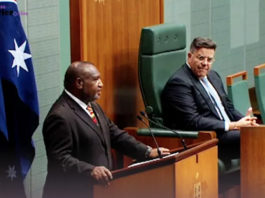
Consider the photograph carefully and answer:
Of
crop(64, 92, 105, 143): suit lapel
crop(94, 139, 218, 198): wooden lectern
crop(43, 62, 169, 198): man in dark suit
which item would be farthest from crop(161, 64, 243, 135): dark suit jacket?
crop(94, 139, 218, 198): wooden lectern

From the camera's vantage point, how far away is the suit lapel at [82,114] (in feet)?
13.6

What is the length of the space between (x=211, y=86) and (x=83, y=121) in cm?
148

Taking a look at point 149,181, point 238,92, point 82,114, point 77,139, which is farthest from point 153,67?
point 149,181

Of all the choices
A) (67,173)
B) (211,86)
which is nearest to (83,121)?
(67,173)

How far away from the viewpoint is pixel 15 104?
163 inches

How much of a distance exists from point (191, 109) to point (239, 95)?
2.69ft

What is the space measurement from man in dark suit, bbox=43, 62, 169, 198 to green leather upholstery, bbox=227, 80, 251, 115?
4.77ft

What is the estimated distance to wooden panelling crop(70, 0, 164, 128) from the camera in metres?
4.87

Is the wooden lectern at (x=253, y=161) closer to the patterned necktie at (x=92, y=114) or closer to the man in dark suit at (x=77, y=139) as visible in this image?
the man in dark suit at (x=77, y=139)

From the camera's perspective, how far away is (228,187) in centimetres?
549

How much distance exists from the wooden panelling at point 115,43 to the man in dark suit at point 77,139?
693mm

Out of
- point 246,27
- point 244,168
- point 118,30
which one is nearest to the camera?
point 244,168

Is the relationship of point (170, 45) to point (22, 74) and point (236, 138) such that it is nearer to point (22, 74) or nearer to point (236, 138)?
point (236, 138)

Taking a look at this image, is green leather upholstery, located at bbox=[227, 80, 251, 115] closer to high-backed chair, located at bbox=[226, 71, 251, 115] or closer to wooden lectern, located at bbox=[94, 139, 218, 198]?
high-backed chair, located at bbox=[226, 71, 251, 115]
